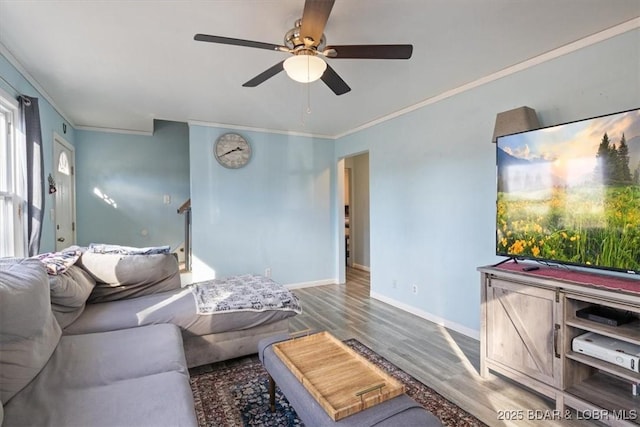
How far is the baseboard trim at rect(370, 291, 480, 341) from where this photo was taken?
3004 millimetres

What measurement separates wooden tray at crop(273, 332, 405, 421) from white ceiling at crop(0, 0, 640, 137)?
2002mm

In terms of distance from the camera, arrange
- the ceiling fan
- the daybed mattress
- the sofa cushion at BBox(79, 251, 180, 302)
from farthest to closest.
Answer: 1. the sofa cushion at BBox(79, 251, 180, 302)
2. the daybed mattress
3. the ceiling fan

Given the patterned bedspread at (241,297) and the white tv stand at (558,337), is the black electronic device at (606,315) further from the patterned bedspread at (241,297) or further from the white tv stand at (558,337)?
the patterned bedspread at (241,297)

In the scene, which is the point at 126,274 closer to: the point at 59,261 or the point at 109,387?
the point at 59,261

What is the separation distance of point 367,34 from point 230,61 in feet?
3.61

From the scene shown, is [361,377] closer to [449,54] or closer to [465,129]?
[449,54]

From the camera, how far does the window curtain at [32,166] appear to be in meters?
2.53

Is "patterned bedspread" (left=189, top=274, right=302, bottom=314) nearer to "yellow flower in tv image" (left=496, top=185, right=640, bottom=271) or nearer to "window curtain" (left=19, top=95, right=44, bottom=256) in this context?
"window curtain" (left=19, top=95, right=44, bottom=256)

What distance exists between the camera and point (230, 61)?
8.18ft

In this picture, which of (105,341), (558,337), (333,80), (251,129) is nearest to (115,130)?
(251,129)

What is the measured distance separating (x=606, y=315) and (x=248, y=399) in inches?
87.0

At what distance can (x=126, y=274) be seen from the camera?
8.58ft

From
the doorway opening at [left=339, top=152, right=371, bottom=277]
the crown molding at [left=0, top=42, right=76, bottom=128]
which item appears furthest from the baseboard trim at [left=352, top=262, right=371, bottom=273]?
the crown molding at [left=0, top=42, right=76, bottom=128]

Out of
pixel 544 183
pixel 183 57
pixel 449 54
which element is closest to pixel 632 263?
pixel 544 183
